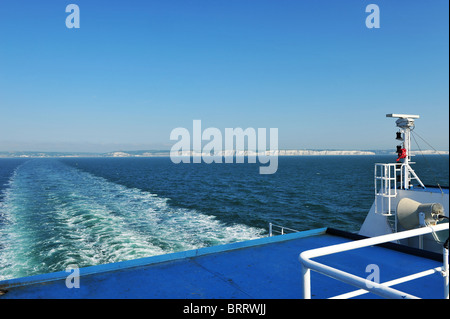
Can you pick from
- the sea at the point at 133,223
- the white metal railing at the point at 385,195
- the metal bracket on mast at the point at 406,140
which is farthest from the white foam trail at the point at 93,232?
the metal bracket on mast at the point at 406,140

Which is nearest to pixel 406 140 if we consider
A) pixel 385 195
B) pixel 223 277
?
pixel 385 195

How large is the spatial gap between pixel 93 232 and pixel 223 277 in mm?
15594

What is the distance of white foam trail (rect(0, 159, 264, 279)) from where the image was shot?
50.2ft

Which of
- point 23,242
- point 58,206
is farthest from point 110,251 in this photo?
point 58,206

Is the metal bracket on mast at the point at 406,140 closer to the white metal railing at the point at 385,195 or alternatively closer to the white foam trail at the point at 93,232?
the white metal railing at the point at 385,195

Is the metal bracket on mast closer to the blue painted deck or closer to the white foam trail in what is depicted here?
the blue painted deck

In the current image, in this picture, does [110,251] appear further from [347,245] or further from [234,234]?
[347,245]

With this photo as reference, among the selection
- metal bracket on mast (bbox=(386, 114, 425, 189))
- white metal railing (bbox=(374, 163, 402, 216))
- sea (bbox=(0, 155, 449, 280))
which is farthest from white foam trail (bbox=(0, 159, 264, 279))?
metal bracket on mast (bbox=(386, 114, 425, 189))

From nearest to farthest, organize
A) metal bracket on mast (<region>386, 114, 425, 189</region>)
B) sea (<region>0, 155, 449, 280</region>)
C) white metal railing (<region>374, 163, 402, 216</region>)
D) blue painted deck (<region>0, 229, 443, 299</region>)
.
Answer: blue painted deck (<region>0, 229, 443, 299</region>) → white metal railing (<region>374, 163, 402, 216</region>) → metal bracket on mast (<region>386, 114, 425, 189</region>) → sea (<region>0, 155, 449, 280</region>)

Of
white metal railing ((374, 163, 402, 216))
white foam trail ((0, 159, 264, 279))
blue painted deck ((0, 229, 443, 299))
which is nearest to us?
blue painted deck ((0, 229, 443, 299))

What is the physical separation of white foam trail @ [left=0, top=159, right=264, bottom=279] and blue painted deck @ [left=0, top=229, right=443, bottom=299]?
9.05 metres

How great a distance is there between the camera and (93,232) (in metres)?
19.6
